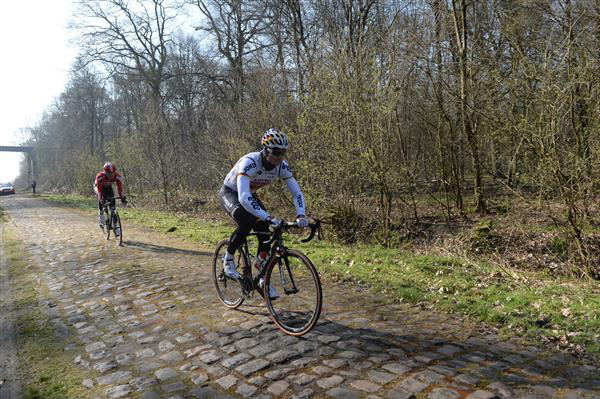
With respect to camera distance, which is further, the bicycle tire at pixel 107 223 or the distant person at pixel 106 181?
the bicycle tire at pixel 107 223

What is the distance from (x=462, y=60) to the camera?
42.5 ft

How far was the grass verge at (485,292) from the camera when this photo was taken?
4.74 metres

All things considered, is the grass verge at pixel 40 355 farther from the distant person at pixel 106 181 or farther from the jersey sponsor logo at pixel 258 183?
the distant person at pixel 106 181

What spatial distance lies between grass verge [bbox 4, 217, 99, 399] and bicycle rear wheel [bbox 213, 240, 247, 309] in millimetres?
1972

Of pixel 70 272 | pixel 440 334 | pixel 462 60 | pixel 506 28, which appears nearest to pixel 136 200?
pixel 70 272

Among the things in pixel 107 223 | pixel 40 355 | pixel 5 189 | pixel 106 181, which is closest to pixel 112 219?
pixel 107 223

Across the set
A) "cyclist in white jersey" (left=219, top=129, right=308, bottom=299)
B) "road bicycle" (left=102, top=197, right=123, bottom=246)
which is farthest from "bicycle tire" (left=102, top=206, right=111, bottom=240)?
"cyclist in white jersey" (left=219, top=129, right=308, bottom=299)

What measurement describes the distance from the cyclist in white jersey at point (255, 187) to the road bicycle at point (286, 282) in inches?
4.0

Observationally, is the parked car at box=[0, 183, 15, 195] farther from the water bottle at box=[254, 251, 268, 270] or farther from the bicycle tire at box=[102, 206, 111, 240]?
the water bottle at box=[254, 251, 268, 270]

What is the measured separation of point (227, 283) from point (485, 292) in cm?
356

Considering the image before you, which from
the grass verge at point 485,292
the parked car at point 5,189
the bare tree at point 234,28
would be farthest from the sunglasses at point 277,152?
the parked car at point 5,189

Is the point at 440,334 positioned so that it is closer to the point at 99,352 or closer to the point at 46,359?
the point at 99,352

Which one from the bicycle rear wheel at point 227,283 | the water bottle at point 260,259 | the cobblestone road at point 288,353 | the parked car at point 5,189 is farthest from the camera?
the parked car at point 5,189

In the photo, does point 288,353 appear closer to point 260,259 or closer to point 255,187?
point 260,259
